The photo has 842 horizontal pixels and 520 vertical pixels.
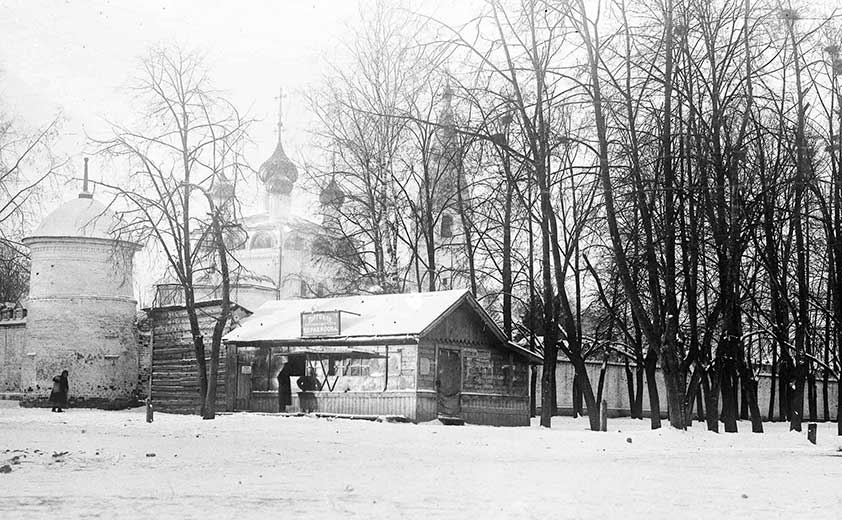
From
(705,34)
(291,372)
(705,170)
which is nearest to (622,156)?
(705,170)

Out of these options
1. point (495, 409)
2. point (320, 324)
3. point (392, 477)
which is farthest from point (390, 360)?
point (392, 477)

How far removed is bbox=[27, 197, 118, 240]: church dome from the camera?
42344 mm

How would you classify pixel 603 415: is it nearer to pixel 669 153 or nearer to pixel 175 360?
pixel 669 153

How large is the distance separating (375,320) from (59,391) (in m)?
13.2

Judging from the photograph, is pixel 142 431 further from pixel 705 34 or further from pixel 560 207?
pixel 560 207

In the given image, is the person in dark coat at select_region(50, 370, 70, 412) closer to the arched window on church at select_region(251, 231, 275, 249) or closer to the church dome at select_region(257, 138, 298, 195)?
the church dome at select_region(257, 138, 298, 195)

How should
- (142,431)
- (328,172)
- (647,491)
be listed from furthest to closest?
(328,172), (142,431), (647,491)

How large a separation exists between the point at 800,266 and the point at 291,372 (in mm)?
14874

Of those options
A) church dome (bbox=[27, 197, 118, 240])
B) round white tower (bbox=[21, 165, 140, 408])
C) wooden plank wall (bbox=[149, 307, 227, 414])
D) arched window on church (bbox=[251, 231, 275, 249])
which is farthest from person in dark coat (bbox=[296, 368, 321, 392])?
arched window on church (bbox=[251, 231, 275, 249])

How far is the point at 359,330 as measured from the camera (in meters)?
30.5

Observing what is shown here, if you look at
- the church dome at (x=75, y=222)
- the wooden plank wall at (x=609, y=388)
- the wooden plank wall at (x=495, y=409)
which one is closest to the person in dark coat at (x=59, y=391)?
the church dome at (x=75, y=222)

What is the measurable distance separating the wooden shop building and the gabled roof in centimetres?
3

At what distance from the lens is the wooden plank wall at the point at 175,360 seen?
39031 millimetres

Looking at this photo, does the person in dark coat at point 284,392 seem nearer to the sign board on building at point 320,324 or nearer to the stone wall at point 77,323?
the sign board on building at point 320,324
